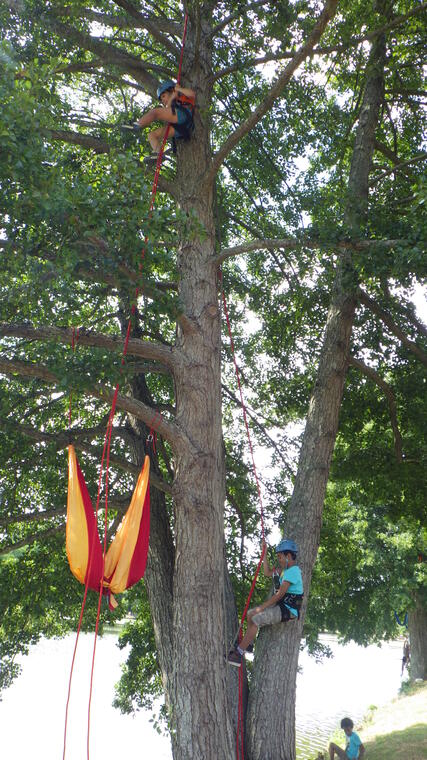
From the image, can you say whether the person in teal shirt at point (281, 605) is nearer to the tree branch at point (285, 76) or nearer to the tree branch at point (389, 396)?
the tree branch at point (389, 396)

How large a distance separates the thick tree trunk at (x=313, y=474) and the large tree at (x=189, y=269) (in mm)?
16

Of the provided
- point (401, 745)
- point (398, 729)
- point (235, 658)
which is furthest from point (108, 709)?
point (235, 658)

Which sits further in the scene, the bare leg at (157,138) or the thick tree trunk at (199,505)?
the bare leg at (157,138)

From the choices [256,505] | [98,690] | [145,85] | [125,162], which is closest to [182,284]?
[125,162]

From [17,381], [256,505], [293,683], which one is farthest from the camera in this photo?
[256,505]

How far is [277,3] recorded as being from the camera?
626 cm

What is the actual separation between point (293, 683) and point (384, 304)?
4.35 m

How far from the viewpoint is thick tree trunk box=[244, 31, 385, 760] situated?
457 cm

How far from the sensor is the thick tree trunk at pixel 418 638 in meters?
16.5

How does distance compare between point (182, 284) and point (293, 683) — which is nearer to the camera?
point (293, 683)

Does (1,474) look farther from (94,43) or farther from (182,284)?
(94,43)

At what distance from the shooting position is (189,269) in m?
5.33

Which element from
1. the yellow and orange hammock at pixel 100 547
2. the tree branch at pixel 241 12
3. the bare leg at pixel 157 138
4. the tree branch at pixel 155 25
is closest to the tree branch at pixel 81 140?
the bare leg at pixel 157 138

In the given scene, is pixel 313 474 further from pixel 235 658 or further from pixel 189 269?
pixel 189 269
